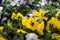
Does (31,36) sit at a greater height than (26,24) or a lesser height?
lesser

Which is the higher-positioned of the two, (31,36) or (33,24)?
(33,24)

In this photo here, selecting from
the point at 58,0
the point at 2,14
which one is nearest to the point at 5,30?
the point at 2,14

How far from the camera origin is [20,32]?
1547mm

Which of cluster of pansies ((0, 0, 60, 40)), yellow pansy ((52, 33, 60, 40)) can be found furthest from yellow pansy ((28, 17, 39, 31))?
yellow pansy ((52, 33, 60, 40))

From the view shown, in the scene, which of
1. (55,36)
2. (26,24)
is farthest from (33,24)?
(55,36)

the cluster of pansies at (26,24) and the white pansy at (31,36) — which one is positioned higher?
the cluster of pansies at (26,24)

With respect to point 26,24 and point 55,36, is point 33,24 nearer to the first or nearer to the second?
point 26,24

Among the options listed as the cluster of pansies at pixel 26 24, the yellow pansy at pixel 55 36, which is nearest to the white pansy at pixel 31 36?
the cluster of pansies at pixel 26 24

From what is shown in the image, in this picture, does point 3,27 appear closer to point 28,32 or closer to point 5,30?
point 5,30

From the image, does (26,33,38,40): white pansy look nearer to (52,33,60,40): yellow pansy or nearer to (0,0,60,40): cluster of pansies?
(0,0,60,40): cluster of pansies

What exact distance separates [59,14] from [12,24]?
0.35 m

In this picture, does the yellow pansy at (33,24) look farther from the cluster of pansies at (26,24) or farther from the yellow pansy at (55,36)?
the yellow pansy at (55,36)

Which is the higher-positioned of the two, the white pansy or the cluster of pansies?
the cluster of pansies

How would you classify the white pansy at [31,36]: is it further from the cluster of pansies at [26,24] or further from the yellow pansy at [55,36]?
the yellow pansy at [55,36]
